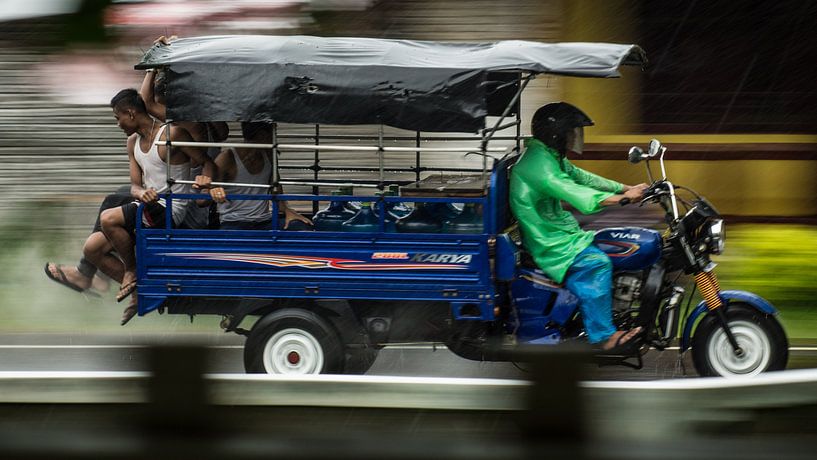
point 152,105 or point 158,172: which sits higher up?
point 152,105

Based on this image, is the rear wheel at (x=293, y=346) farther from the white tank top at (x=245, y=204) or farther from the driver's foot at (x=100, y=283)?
the driver's foot at (x=100, y=283)

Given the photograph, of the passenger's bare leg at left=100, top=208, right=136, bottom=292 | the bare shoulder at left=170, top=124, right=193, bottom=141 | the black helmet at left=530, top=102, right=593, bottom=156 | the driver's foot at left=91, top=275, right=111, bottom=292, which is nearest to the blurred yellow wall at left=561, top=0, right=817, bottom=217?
the black helmet at left=530, top=102, right=593, bottom=156

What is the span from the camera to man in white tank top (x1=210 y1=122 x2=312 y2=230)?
6488 mm

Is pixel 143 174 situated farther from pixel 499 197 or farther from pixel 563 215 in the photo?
pixel 563 215

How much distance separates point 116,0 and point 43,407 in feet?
4.86

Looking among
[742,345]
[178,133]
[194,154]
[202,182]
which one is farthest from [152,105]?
[742,345]

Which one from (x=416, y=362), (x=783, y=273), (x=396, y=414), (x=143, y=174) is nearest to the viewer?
(x=396, y=414)

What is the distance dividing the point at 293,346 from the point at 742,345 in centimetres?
252

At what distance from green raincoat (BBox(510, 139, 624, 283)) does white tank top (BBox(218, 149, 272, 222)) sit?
1472 millimetres

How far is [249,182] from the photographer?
21.7ft

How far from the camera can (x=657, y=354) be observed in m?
7.77

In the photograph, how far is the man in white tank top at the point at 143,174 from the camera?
6449 millimetres

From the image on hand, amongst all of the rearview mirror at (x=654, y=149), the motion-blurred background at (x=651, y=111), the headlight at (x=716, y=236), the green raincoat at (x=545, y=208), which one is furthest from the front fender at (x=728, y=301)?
the motion-blurred background at (x=651, y=111)

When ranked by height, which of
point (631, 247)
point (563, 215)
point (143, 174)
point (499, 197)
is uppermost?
point (143, 174)
